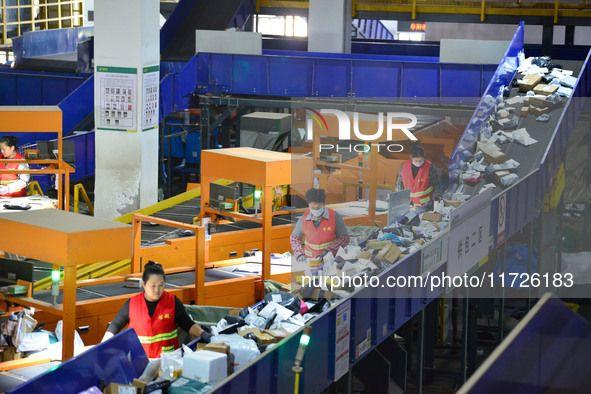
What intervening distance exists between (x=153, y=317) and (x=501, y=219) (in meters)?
4.27

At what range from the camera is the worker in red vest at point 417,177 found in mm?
8945

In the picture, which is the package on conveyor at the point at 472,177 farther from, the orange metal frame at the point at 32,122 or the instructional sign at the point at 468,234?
the orange metal frame at the point at 32,122

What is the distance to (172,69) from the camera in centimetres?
1792

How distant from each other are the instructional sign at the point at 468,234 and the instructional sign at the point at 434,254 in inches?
5.7

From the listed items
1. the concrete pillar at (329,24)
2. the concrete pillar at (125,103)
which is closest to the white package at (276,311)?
the concrete pillar at (125,103)

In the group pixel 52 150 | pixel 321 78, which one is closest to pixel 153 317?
pixel 52 150

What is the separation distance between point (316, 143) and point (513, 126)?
4.39 metres

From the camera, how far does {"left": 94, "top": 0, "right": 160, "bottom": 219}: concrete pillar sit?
1349 cm

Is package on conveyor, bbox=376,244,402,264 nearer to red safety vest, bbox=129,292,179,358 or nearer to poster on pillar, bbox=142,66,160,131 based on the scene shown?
red safety vest, bbox=129,292,179,358

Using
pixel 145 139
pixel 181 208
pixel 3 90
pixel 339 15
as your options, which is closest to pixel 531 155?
pixel 181 208

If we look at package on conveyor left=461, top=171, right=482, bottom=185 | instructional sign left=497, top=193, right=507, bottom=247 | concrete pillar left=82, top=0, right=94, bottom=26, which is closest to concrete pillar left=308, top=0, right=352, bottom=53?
concrete pillar left=82, top=0, right=94, bottom=26

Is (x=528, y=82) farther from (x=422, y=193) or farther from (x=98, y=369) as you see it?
(x=98, y=369)

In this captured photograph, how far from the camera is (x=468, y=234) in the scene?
7785 millimetres

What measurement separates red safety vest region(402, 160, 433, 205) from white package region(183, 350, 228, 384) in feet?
13.3
